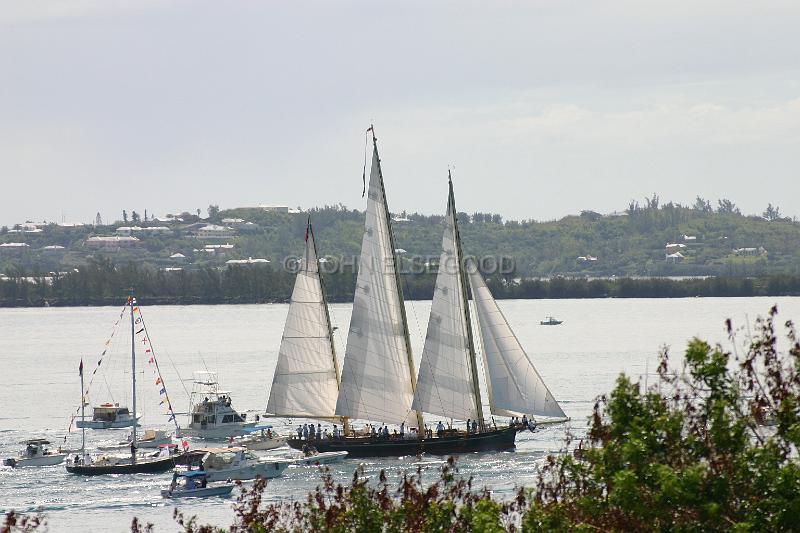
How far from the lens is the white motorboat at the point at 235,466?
56.9 meters

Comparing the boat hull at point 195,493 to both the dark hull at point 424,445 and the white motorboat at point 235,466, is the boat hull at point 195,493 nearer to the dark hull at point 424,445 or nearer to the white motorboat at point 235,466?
the white motorboat at point 235,466

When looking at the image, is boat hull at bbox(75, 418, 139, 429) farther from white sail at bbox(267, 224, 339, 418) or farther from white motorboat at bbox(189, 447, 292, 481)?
white motorboat at bbox(189, 447, 292, 481)

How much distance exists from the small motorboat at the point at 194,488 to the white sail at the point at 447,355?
1063 centimetres

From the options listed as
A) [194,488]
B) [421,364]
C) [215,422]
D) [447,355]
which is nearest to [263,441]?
[215,422]

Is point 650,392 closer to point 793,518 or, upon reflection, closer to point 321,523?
point 793,518

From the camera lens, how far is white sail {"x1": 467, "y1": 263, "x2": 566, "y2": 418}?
6143 centimetres

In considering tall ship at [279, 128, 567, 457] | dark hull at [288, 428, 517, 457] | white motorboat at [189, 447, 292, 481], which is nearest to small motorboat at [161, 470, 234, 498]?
white motorboat at [189, 447, 292, 481]

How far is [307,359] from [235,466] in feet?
28.3

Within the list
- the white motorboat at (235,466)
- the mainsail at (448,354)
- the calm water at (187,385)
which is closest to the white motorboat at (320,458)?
the calm water at (187,385)

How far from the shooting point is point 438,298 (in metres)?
63.3

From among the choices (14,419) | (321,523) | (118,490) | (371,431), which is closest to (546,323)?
(14,419)

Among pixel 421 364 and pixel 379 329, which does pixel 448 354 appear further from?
pixel 379 329

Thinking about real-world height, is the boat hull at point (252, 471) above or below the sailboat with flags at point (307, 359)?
below

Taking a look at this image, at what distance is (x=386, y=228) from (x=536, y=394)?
9717 millimetres
